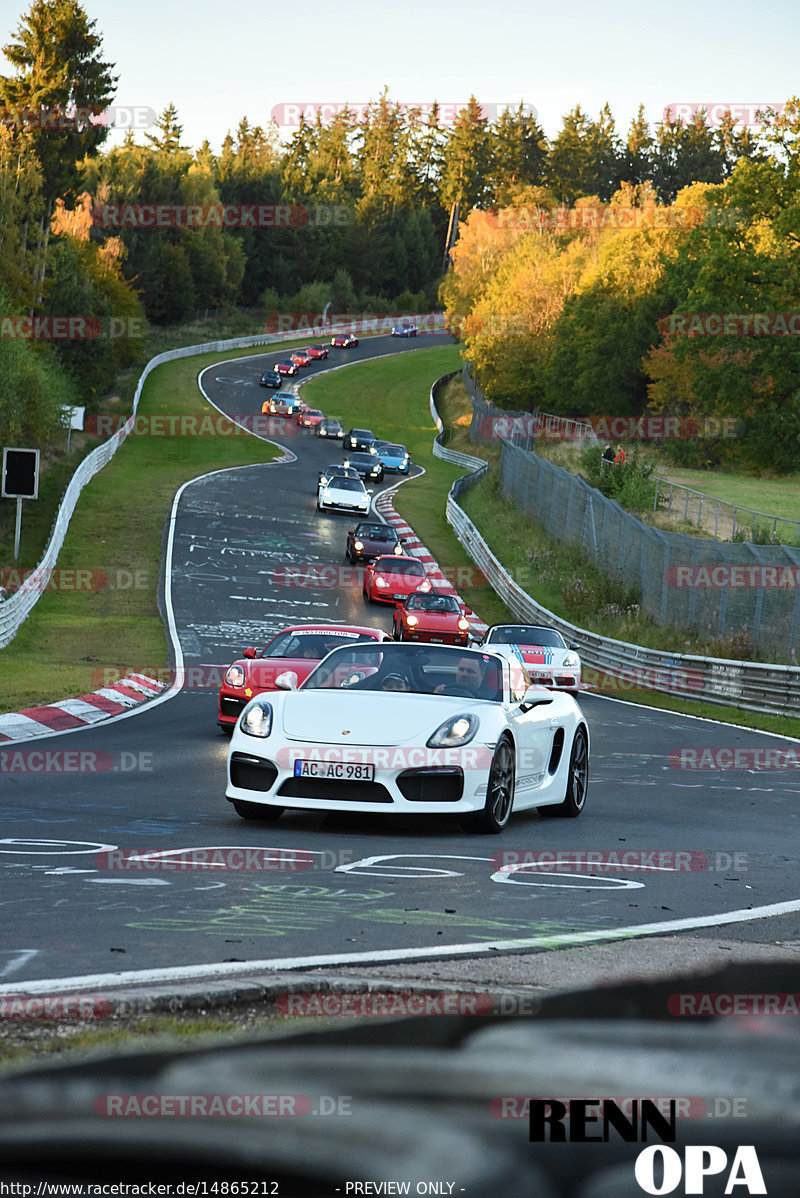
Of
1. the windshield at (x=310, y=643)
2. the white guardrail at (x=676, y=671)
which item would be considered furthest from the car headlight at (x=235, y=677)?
the white guardrail at (x=676, y=671)

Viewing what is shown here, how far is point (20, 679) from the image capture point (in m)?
21.8

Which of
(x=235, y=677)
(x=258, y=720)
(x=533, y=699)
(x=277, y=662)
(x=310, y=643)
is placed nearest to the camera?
(x=258, y=720)

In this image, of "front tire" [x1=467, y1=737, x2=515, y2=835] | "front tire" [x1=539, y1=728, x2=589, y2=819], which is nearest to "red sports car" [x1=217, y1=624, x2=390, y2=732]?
"front tire" [x1=539, y1=728, x2=589, y2=819]

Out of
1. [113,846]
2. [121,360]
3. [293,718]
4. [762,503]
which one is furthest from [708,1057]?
[121,360]

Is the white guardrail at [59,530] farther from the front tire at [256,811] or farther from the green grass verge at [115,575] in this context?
the front tire at [256,811]

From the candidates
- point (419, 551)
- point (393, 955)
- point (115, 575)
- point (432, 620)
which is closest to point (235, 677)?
point (393, 955)

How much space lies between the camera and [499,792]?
10344 millimetres

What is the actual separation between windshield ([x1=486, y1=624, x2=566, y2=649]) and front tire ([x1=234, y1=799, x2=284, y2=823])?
16.1 meters

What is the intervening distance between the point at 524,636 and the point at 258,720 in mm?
16885

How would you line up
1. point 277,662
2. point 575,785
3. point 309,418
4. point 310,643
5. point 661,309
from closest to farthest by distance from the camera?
point 575,785 < point 277,662 < point 310,643 < point 661,309 < point 309,418

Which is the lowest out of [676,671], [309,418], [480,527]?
[480,527]

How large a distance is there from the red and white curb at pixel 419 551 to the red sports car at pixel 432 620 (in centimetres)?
164

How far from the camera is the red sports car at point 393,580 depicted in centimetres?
3647

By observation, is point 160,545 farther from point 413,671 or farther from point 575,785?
point 413,671
